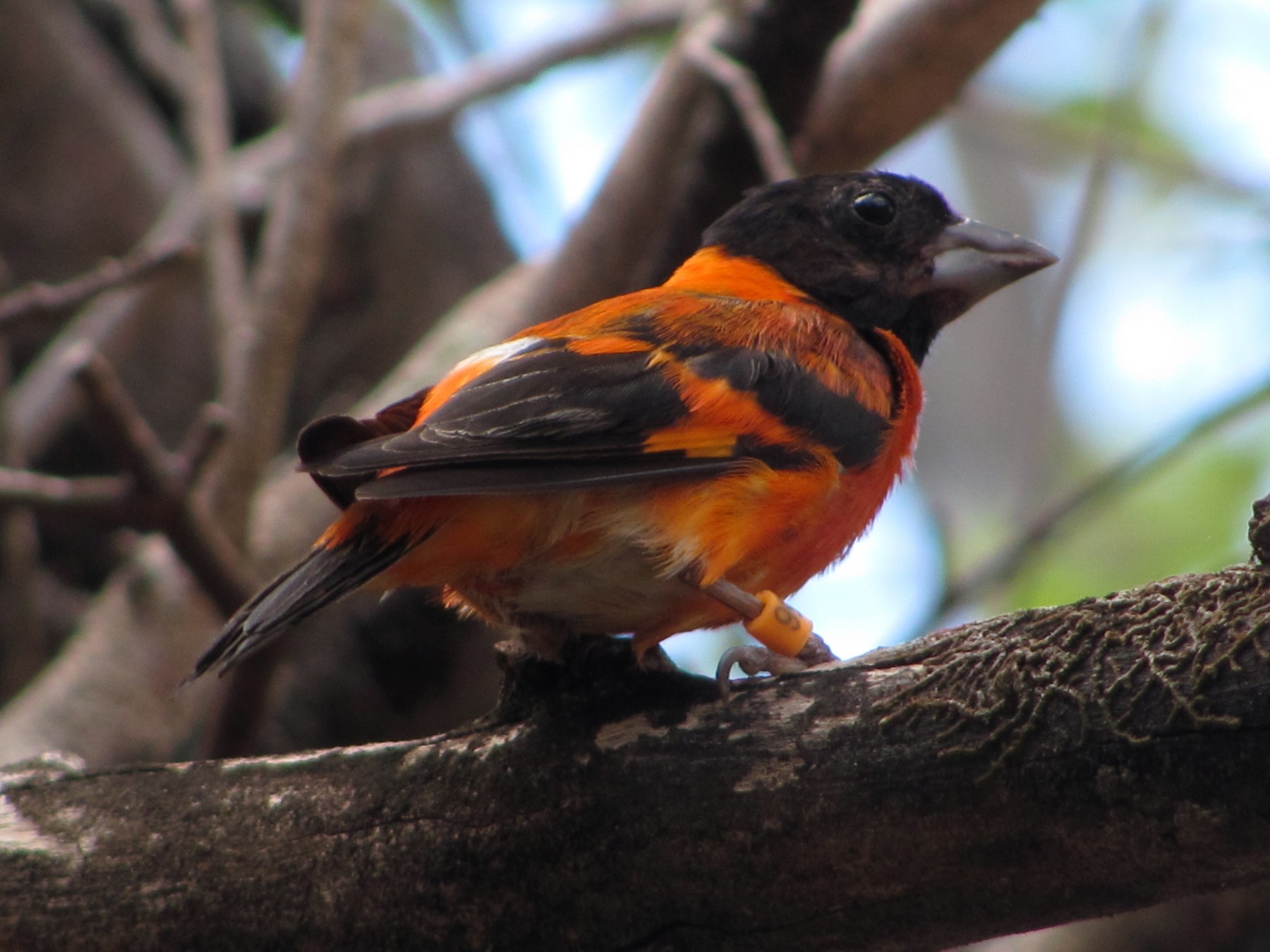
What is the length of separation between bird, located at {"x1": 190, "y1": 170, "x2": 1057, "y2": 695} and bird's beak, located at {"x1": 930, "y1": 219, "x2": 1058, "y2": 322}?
0.64 meters

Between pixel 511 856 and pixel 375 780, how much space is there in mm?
325

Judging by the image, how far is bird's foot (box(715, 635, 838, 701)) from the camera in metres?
2.84

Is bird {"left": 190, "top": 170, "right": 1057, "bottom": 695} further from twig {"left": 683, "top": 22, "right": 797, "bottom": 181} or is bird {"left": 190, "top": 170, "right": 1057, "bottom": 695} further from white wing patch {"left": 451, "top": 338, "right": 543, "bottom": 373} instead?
twig {"left": 683, "top": 22, "right": 797, "bottom": 181}

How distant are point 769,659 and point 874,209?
Answer: 1.81 metres

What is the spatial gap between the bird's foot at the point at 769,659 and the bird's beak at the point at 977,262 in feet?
4.97

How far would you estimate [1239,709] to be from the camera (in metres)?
2.03

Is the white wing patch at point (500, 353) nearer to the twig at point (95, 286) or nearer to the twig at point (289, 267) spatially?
the twig at point (95, 286)

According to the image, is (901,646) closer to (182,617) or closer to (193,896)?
(193,896)

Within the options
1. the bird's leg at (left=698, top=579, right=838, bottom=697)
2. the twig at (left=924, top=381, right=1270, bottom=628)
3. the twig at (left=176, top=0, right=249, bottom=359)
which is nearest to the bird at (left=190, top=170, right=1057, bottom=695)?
the bird's leg at (left=698, top=579, right=838, bottom=697)

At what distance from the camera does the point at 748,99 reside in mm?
4496

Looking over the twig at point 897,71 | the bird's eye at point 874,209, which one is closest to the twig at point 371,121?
the twig at point 897,71

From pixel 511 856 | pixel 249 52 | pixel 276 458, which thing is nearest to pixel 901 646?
pixel 511 856

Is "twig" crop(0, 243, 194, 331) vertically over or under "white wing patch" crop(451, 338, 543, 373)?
over

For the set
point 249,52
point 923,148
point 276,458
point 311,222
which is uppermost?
point 249,52
